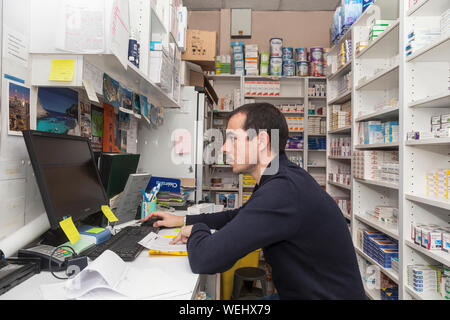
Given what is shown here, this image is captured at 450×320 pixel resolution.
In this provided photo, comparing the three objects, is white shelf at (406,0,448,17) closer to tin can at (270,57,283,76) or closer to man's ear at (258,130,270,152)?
man's ear at (258,130,270,152)

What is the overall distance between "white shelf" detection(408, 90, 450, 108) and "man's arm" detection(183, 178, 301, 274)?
1289 millimetres

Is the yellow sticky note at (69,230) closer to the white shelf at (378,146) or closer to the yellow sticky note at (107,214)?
the yellow sticky note at (107,214)

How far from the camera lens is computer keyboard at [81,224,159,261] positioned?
3.75 feet

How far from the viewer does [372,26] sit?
104 inches

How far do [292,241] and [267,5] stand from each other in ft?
15.0

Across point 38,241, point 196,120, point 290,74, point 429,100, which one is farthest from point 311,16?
point 38,241

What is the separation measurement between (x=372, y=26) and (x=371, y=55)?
0.92 ft

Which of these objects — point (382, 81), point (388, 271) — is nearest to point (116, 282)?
point (388, 271)

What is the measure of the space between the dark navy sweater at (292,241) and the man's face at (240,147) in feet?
0.71

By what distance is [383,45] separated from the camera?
8.43ft

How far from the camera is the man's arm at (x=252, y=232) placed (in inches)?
37.8

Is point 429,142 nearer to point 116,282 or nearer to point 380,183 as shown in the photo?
point 380,183

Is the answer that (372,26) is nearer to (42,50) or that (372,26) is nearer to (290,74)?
(290,74)

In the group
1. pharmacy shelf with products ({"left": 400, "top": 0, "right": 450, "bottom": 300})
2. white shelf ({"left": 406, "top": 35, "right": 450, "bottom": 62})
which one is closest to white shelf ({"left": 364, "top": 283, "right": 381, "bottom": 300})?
pharmacy shelf with products ({"left": 400, "top": 0, "right": 450, "bottom": 300})
